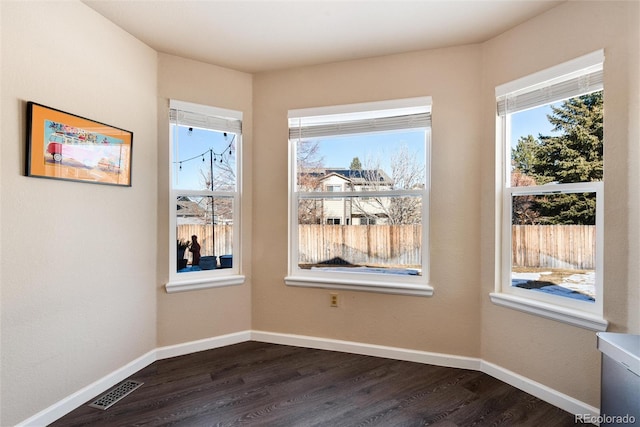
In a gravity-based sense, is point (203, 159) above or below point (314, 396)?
above

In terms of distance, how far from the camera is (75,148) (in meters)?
1.99

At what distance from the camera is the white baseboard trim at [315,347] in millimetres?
1924

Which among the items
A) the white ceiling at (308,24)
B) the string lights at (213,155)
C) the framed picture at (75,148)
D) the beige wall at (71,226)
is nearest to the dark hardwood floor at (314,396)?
the beige wall at (71,226)

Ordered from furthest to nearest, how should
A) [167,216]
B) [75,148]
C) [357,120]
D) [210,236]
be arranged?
1. [210,236]
2. [357,120]
3. [167,216]
4. [75,148]

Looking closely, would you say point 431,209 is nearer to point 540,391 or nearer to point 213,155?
point 540,391

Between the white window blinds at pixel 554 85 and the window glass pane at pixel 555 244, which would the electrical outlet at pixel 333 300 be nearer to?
the window glass pane at pixel 555 244

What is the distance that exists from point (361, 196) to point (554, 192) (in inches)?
54.6

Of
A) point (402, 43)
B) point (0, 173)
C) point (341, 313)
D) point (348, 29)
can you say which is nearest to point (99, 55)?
point (0, 173)

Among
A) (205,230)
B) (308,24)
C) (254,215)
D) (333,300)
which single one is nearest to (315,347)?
(333,300)

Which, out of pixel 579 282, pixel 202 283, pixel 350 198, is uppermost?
pixel 350 198

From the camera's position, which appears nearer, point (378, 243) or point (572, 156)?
point (572, 156)

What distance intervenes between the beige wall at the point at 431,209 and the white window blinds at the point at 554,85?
0.23 m

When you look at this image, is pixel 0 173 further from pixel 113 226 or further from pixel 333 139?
pixel 333 139

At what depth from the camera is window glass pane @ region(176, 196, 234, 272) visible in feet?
9.23
